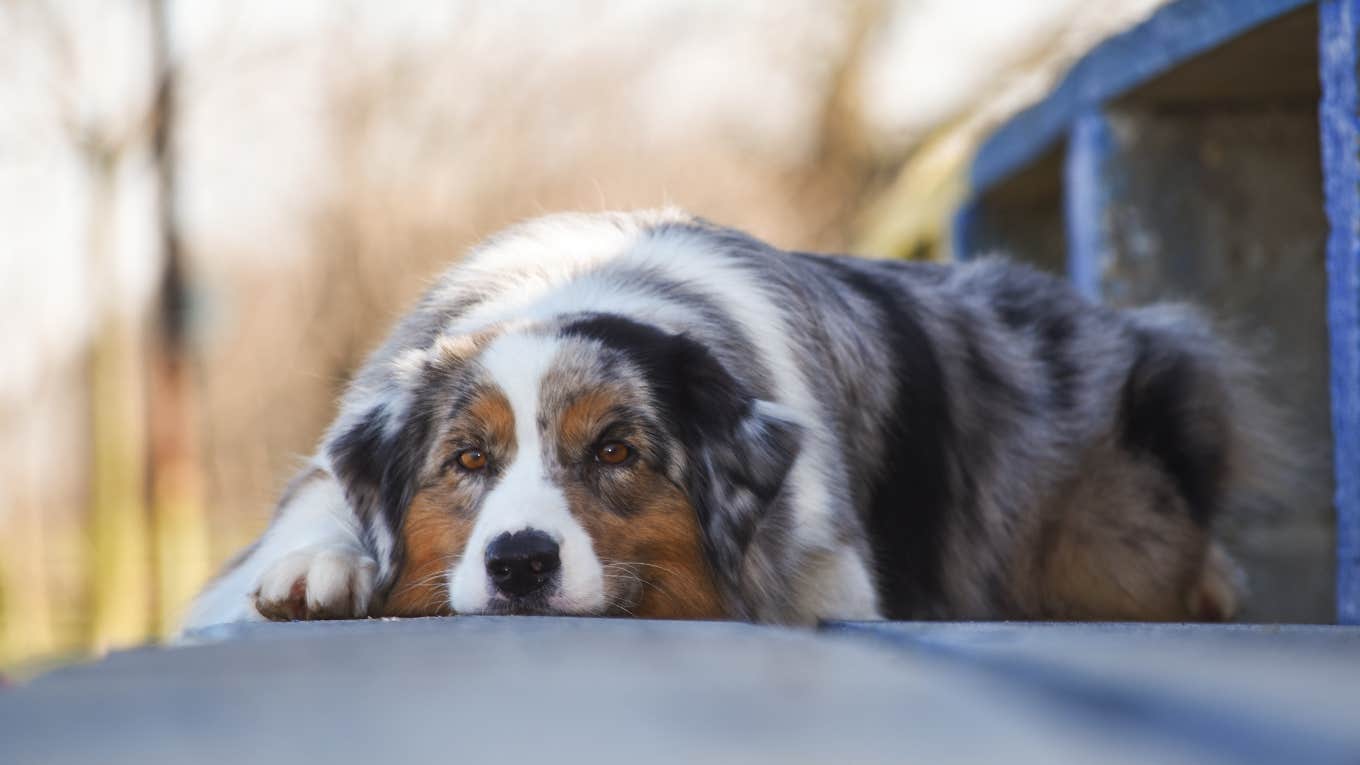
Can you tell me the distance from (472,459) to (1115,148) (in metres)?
3.43

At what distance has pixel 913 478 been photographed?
4.32 metres

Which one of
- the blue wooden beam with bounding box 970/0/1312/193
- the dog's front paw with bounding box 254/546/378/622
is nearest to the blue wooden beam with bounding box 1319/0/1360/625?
the blue wooden beam with bounding box 970/0/1312/193

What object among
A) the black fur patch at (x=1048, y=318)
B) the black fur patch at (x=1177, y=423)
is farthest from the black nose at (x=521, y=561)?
the black fur patch at (x=1177, y=423)

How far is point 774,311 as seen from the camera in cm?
402

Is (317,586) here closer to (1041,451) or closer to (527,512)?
(527,512)

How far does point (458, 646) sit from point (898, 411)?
2.60 m

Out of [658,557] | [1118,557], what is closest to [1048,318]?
[1118,557]

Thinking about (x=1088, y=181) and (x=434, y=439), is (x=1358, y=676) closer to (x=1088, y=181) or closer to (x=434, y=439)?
(x=434, y=439)

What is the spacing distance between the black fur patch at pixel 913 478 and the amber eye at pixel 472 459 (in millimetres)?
1221

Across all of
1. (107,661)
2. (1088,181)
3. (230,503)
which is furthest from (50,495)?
(107,661)

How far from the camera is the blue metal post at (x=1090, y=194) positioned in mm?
5863

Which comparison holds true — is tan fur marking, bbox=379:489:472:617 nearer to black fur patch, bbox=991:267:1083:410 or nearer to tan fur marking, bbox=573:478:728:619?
tan fur marking, bbox=573:478:728:619

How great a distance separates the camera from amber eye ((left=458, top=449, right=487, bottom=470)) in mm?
3369

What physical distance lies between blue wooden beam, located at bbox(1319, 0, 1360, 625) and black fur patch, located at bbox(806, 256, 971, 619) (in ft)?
3.40
